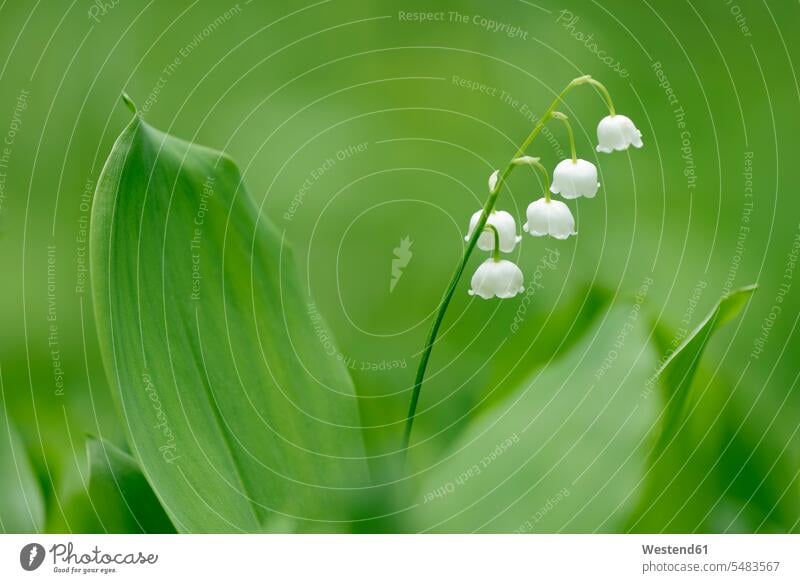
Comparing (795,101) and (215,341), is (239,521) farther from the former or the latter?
(795,101)

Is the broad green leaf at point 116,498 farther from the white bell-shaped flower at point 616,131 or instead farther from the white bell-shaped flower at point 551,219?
the white bell-shaped flower at point 616,131

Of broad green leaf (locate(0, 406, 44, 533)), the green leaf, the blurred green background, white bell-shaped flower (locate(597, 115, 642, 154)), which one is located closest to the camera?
the green leaf

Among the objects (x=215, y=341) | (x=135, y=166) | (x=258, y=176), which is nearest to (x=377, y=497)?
(x=215, y=341)

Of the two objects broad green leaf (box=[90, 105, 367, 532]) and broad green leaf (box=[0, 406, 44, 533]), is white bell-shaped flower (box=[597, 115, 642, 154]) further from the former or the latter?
broad green leaf (box=[0, 406, 44, 533])

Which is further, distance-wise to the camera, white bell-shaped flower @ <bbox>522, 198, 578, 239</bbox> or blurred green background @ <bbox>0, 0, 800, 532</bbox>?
blurred green background @ <bbox>0, 0, 800, 532</bbox>

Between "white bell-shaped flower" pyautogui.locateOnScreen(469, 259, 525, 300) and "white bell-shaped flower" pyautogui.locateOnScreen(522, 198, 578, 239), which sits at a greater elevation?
"white bell-shaped flower" pyautogui.locateOnScreen(522, 198, 578, 239)
